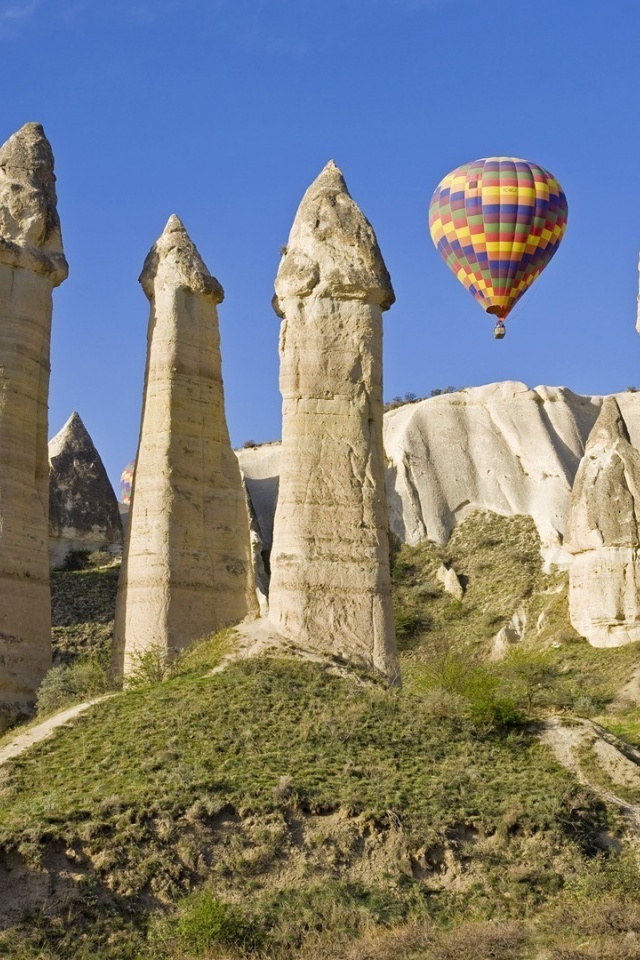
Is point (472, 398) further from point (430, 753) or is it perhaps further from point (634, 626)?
point (430, 753)

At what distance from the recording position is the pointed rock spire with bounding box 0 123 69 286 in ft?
88.2

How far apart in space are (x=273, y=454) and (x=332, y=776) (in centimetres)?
3372

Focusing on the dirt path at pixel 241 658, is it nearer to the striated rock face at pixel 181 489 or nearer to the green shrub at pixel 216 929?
the striated rock face at pixel 181 489

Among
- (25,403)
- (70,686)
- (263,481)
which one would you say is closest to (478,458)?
(263,481)

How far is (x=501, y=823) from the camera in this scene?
1841cm

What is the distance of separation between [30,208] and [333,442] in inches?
283

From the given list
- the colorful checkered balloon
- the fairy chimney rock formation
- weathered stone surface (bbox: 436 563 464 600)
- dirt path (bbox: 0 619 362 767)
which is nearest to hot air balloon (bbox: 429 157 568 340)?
the colorful checkered balloon

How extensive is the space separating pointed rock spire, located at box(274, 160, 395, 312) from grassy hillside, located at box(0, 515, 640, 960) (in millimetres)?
5700

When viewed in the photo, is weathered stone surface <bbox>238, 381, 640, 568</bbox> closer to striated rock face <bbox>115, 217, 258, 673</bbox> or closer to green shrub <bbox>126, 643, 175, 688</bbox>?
striated rock face <bbox>115, 217, 258, 673</bbox>

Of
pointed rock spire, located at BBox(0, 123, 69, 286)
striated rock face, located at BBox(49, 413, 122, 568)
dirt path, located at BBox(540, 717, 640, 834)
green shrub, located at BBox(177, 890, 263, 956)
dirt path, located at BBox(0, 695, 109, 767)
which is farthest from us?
striated rock face, located at BBox(49, 413, 122, 568)

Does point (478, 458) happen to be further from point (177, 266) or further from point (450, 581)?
point (177, 266)

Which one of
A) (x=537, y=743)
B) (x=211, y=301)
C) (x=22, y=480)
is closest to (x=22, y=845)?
(x=537, y=743)

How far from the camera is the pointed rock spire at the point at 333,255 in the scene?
81.7 feet

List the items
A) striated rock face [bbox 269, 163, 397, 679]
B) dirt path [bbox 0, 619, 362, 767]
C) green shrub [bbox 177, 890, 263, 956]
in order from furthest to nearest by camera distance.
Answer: striated rock face [bbox 269, 163, 397, 679] → dirt path [bbox 0, 619, 362, 767] → green shrub [bbox 177, 890, 263, 956]
